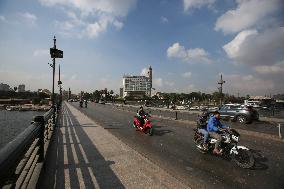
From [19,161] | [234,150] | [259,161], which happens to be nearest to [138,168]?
[234,150]

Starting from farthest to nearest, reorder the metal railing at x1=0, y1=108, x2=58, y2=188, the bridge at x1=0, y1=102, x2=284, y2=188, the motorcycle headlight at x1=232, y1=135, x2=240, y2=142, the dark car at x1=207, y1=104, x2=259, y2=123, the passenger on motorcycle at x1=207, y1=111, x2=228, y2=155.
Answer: the dark car at x1=207, y1=104, x2=259, y2=123 → the passenger on motorcycle at x1=207, y1=111, x2=228, y2=155 → the motorcycle headlight at x1=232, y1=135, x2=240, y2=142 → the bridge at x1=0, y1=102, x2=284, y2=188 → the metal railing at x1=0, y1=108, x2=58, y2=188

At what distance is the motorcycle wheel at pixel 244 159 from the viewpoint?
7.70m

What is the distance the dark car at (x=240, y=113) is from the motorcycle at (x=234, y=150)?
1470 cm

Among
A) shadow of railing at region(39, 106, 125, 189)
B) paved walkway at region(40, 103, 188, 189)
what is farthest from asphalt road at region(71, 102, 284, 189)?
shadow of railing at region(39, 106, 125, 189)

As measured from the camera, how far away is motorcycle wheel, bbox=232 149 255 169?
770 cm

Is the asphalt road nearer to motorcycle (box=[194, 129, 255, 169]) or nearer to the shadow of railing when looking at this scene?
motorcycle (box=[194, 129, 255, 169])

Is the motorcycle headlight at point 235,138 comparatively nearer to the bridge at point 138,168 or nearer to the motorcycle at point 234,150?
the motorcycle at point 234,150

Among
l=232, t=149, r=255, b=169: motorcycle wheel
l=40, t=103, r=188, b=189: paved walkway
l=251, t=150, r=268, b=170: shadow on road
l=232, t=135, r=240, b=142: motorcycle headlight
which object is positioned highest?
l=232, t=135, r=240, b=142: motorcycle headlight

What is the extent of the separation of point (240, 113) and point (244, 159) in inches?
632

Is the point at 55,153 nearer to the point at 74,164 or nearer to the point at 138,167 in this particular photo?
the point at 74,164

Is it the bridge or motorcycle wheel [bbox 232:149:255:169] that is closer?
the bridge

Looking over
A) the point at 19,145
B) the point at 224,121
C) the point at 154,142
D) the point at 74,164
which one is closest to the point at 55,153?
the point at 74,164

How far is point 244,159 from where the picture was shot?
796 cm

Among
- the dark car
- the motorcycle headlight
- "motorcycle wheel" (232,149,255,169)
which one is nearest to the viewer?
"motorcycle wheel" (232,149,255,169)
